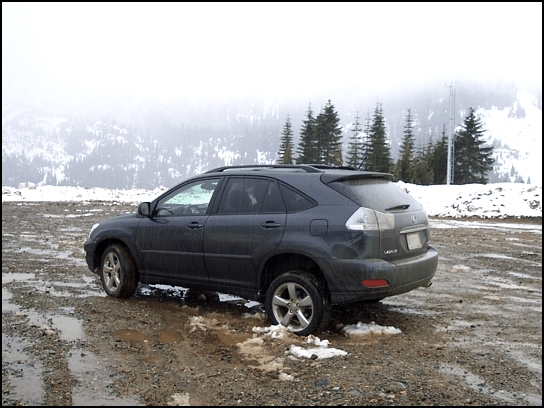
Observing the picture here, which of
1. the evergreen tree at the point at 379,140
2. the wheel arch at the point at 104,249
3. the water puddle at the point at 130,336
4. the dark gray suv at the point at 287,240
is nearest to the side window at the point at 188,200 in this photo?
the dark gray suv at the point at 287,240

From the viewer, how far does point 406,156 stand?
71125 mm

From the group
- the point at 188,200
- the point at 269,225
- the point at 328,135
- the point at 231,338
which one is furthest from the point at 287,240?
the point at 328,135

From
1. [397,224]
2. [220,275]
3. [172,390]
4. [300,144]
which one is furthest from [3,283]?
[300,144]

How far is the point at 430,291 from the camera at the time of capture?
25.2 feet

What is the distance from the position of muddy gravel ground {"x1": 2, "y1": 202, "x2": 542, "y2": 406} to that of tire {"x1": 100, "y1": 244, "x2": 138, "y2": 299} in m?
0.17

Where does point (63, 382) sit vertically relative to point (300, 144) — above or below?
below

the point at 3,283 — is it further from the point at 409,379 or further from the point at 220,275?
the point at 409,379

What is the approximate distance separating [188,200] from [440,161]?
66987mm

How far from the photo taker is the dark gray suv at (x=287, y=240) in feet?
16.6

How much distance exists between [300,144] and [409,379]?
6348 cm

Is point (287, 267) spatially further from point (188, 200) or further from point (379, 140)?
point (379, 140)

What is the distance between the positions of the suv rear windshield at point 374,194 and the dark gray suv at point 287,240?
0.01 metres

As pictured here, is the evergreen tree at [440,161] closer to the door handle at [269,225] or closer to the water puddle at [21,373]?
the door handle at [269,225]

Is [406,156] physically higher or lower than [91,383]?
higher
